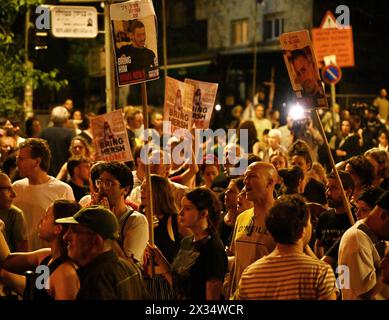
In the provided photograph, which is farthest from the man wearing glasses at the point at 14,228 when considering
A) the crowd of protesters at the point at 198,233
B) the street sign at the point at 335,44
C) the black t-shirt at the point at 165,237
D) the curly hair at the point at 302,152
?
the street sign at the point at 335,44

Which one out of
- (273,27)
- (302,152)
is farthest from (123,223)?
(273,27)

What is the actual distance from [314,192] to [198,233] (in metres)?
3.91

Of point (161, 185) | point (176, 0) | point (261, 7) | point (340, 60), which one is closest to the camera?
point (161, 185)

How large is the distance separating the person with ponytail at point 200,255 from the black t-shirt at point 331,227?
1.45m

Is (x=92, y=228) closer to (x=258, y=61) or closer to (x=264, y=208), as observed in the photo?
(x=264, y=208)

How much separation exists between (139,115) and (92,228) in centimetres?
1096

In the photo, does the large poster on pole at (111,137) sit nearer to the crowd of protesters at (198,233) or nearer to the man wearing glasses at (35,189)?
the crowd of protesters at (198,233)

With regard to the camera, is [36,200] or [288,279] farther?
[36,200]

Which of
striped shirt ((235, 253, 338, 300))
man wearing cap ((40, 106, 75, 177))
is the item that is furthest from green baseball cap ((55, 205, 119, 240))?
man wearing cap ((40, 106, 75, 177))

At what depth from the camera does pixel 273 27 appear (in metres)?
33.6

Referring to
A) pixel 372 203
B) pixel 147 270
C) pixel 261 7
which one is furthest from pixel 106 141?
pixel 261 7

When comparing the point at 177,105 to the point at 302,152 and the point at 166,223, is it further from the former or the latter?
the point at 166,223

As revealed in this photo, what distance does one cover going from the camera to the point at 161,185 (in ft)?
26.3

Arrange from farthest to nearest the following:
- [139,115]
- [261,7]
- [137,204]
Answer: [261,7], [139,115], [137,204]
